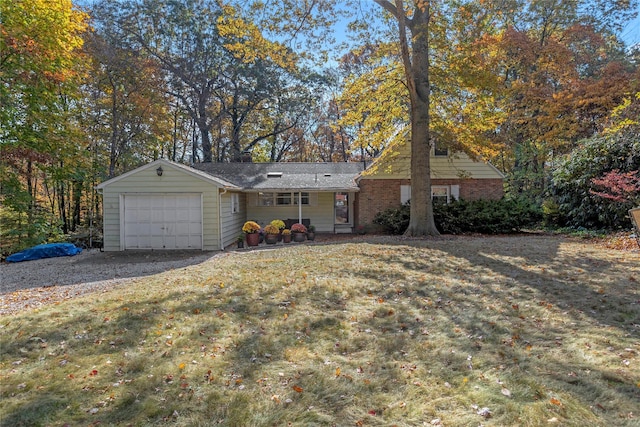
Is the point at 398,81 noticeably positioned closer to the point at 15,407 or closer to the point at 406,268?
the point at 406,268

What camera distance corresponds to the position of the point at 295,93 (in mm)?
24547

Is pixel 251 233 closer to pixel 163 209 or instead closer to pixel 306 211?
pixel 163 209

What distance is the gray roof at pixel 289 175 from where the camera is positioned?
15.1 m

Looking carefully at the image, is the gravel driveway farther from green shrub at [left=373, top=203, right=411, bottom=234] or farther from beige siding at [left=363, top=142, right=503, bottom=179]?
beige siding at [left=363, top=142, right=503, bottom=179]

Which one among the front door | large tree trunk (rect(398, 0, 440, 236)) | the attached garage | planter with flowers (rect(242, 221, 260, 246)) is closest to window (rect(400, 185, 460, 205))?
the front door

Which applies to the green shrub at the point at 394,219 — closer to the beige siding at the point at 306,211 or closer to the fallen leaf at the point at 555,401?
the beige siding at the point at 306,211

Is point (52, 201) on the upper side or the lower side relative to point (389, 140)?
lower

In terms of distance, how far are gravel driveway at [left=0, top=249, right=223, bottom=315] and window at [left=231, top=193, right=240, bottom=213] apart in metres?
3.02

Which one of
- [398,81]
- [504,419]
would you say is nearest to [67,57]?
[398,81]

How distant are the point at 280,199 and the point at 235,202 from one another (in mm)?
2648

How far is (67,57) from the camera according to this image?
11859 mm

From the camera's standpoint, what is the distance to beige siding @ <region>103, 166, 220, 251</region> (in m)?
11.7

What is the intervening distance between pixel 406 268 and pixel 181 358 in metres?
4.97

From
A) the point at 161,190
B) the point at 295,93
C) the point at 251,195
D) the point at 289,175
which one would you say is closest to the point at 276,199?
the point at 251,195
